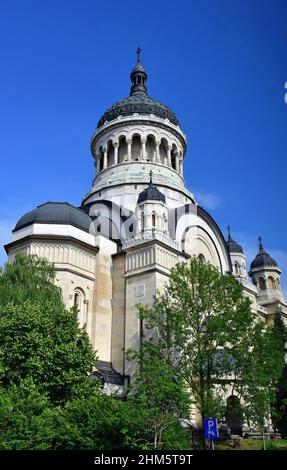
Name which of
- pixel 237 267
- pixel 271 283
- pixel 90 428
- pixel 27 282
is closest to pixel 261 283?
pixel 271 283

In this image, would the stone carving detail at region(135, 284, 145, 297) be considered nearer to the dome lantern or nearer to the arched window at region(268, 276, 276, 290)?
the arched window at region(268, 276, 276, 290)

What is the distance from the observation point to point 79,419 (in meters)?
16.4

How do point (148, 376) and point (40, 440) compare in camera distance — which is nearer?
point (40, 440)

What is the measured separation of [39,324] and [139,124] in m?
26.3

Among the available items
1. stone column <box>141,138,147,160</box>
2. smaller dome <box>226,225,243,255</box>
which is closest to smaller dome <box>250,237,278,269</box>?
smaller dome <box>226,225,243,255</box>

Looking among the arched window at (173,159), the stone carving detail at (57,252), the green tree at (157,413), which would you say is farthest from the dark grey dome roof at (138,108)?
the green tree at (157,413)

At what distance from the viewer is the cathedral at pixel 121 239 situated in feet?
94.5

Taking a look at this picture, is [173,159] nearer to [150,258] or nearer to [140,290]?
[150,258]

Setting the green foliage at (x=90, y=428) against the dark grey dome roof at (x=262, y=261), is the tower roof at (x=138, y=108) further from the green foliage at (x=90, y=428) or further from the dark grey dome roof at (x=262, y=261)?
the green foliage at (x=90, y=428)

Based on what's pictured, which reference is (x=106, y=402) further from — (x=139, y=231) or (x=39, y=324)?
(x=139, y=231)

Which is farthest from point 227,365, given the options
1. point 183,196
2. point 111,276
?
point 183,196

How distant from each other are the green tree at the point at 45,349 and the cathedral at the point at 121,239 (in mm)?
6487

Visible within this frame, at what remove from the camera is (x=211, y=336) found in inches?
867

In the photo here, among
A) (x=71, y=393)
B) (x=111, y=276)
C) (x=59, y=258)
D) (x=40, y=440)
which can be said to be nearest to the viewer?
(x=40, y=440)
